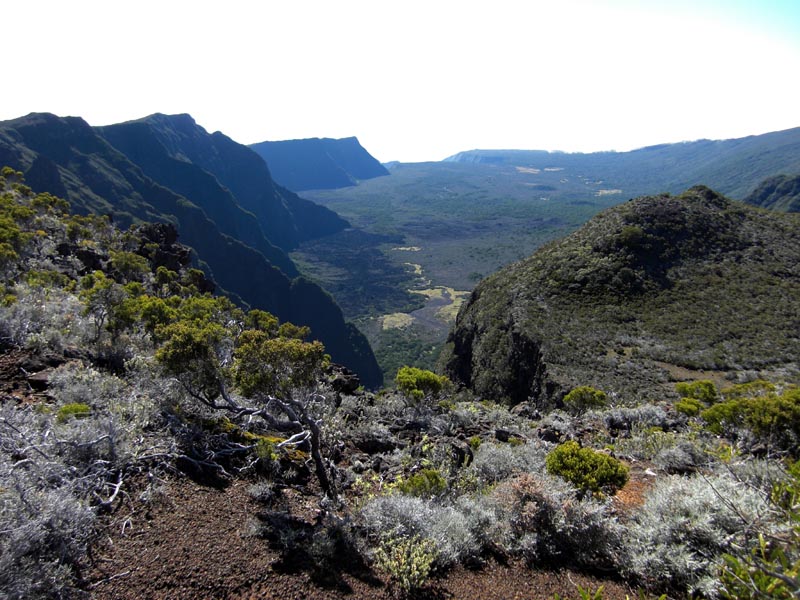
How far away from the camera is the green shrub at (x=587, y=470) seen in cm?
699

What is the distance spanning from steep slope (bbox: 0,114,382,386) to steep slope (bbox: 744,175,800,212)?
122 meters

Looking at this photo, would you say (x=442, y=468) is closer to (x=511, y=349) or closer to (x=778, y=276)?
(x=511, y=349)

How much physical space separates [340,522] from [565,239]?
1632 inches

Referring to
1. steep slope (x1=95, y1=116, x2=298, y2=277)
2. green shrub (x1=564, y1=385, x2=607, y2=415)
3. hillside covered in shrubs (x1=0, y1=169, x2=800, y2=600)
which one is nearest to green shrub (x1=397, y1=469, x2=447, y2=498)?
hillside covered in shrubs (x1=0, y1=169, x2=800, y2=600)

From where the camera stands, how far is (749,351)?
84.2ft

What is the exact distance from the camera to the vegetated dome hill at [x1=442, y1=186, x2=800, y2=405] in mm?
24672

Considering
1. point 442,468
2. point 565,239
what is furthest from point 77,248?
point 565,239

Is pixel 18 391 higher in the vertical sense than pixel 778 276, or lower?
higher

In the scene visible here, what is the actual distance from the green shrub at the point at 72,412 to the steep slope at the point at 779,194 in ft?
497

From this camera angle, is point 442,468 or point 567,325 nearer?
point 442,468

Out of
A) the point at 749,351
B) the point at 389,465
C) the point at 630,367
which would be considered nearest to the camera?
the point at 389,465

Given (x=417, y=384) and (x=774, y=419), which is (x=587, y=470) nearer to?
(x=774, y=419)

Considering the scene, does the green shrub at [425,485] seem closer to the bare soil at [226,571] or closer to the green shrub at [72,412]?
the bare soil at [226,571]

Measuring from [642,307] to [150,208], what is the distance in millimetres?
90733
